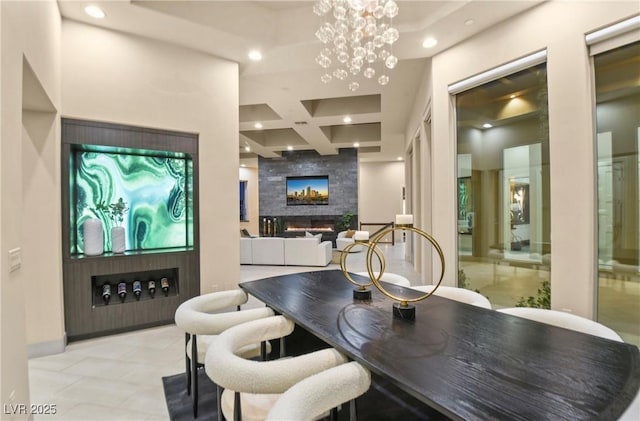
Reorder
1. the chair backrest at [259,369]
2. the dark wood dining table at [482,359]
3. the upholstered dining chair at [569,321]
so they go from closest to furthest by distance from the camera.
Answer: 1. the dark wood dining table at [482,359]
2. the chair backrest at [259,369]
3. the upholstered dining chair at [569,321]

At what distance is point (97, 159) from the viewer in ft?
11.6

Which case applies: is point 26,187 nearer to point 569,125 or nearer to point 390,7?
point 390,7

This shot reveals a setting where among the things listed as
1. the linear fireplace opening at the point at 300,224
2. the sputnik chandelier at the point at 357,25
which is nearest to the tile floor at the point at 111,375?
the sputnik chandelier at the point at 357,25

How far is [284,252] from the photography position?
7.20 metres

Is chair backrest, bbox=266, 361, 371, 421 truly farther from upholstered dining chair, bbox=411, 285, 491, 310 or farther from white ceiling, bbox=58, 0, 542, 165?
white ceiling, bbox=58, 0, 542, 165

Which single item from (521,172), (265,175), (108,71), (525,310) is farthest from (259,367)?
(265,175)

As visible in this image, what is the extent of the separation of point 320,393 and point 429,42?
3854 millimetres

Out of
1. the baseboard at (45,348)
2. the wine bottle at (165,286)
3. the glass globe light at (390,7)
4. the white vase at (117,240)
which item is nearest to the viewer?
the glass globe light at (390,7)

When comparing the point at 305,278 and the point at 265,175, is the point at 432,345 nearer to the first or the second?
the point at 305,278

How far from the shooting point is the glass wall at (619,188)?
245 centimetres

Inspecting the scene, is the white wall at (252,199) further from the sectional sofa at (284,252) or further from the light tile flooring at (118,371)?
the light tile flooring at (118,371)

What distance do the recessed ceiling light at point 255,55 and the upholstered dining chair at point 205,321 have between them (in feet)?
9.69

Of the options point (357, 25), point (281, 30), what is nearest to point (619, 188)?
point (357, 25)

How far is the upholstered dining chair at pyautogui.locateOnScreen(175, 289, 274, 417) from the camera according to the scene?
1.87m
